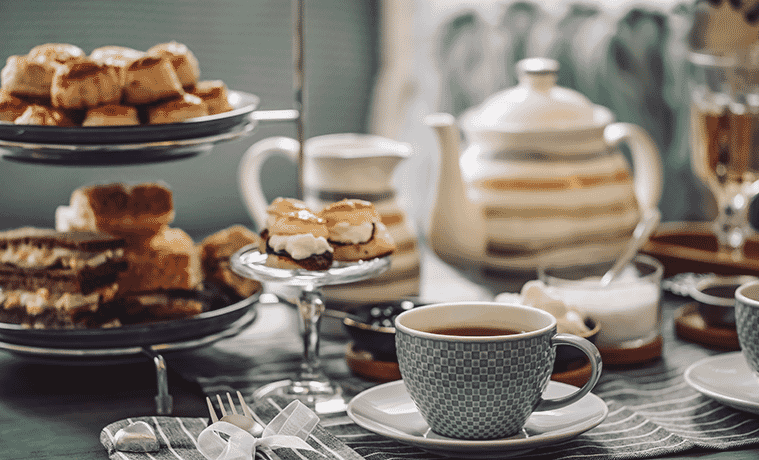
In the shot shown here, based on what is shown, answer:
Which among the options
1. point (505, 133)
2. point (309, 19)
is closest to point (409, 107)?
point (309, 19)

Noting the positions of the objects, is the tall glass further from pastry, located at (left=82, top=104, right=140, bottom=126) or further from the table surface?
pastry, located at (left=82, top=104, right=140, bottom=126)

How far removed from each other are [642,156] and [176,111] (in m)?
0.56

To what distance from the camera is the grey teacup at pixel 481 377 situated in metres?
0.53

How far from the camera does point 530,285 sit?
749mm

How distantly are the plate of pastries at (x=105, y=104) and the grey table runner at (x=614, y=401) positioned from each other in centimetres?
21

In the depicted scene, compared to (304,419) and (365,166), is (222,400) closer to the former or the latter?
(304,419)

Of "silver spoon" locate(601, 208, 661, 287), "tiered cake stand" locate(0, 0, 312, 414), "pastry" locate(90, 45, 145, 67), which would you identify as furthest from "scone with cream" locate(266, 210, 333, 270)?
"silver spoon" locate(601, 208, 661, 287)

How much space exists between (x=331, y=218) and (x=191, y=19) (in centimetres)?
144

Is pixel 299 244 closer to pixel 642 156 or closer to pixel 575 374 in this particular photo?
pixel 575 374

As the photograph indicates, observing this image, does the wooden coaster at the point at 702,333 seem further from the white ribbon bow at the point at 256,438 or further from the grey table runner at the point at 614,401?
the white ribbon bow at the point at 256,438

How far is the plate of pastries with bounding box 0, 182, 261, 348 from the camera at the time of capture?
70 centimetres

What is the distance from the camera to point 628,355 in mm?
762

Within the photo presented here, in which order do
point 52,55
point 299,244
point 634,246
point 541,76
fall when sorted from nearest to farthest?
point 299,244
point 52,55
point 634,246
point 541,76

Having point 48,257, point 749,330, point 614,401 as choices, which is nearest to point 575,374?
point 614,401
